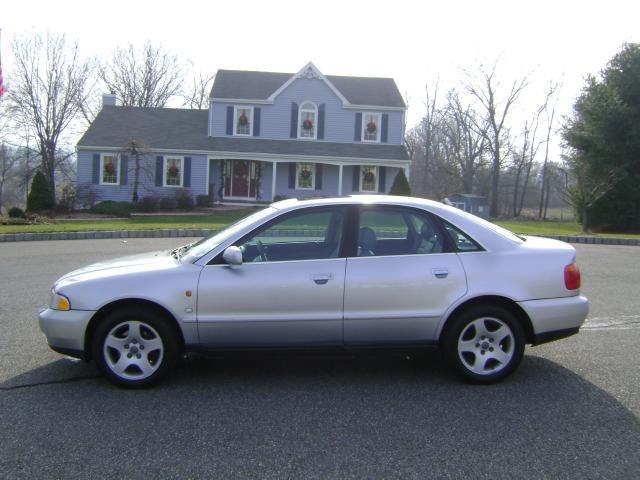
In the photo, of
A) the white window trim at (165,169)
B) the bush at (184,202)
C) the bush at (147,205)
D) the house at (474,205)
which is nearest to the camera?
the house at (474,205)

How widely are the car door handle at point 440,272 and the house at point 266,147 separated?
26232mm

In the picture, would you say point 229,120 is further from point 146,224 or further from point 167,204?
point 146,224

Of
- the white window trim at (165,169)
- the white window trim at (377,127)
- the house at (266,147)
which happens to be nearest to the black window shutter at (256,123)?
the house at (266,147)

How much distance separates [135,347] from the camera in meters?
4.71

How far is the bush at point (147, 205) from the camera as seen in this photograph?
28.8 metres

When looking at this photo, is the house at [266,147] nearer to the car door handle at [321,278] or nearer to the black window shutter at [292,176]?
the black window shutter at [292,176]

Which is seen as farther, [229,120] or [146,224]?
[229,120]

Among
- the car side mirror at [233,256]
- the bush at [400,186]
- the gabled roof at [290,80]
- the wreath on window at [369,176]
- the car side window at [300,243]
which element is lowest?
the car side mirror at [233,256]

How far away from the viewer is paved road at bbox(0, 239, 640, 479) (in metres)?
3.49

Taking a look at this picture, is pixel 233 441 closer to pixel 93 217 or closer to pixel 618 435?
pixel 618 435

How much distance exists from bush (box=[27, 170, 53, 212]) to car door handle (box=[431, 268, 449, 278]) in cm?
2684

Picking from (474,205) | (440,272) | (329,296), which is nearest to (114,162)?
(474,205)

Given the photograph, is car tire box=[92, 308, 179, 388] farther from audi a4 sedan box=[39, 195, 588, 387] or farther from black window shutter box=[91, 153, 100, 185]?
black window shutter box=[91, 153, 100, 185]

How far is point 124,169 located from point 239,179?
6125 mm
